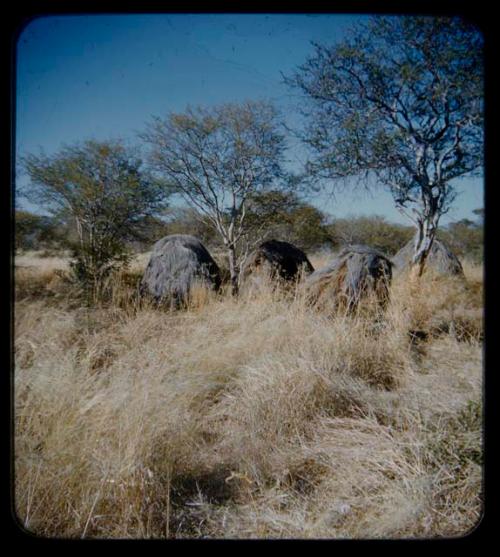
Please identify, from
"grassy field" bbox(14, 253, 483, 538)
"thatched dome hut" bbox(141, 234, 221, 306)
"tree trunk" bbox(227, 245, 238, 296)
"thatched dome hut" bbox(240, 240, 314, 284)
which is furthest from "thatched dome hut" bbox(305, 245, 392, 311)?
"thatched dome hut" bbox(141, 234, 221, 306)

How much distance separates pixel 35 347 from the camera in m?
2.83

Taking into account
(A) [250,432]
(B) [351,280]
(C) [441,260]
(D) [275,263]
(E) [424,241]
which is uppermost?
(E) [424,241]

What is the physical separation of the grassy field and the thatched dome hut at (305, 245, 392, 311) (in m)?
0.94

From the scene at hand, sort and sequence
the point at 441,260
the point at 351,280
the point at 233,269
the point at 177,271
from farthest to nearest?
the point at 441,260 < the point at 233,269 < the point at 177,271 < the point at 351,280

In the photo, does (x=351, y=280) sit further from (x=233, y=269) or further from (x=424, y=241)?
(x=233, y=269)

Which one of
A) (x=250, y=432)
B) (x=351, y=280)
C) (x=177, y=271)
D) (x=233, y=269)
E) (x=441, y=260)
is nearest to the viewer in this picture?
(x=250, y=432)

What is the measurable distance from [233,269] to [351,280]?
7.75 feet

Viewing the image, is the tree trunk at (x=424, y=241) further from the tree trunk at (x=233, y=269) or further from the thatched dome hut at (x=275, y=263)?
the tree trunk at (x=233, y=269)

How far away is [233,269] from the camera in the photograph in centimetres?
661


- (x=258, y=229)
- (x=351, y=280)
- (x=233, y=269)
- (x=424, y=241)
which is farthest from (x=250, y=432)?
(x=258, y=229)

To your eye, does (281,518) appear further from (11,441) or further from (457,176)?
(457,176)

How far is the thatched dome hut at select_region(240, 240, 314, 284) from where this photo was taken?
6.02 meters

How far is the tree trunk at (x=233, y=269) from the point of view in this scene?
616 centimetres

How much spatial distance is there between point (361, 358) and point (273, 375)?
85 cm
